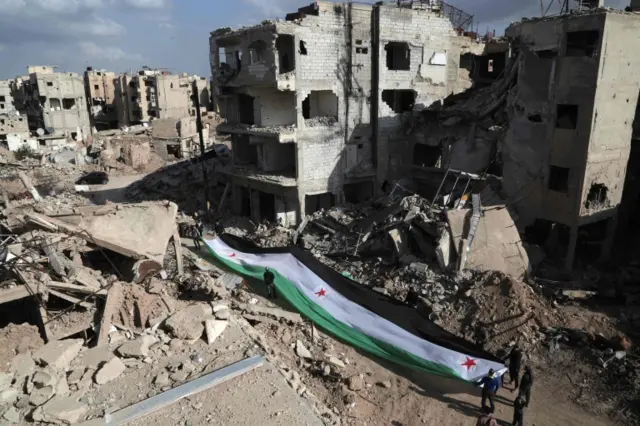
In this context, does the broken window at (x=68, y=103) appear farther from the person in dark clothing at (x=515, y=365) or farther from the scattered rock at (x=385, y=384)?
the person in dark clothing at (x=515, y=365)

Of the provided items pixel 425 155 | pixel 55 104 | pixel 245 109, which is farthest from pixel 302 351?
pixel 55 104

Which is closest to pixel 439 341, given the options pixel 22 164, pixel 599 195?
pixel 599 195

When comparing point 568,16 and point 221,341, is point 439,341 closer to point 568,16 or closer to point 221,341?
point 221,341

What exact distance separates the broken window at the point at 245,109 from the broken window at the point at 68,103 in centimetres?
3896

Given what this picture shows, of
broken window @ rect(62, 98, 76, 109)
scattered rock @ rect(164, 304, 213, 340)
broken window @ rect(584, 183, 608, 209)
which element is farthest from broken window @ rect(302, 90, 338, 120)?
broken window @ rect(62, 98, 76, 109)

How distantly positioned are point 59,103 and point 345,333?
55924mm

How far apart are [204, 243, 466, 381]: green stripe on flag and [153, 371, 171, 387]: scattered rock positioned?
5.89 metres

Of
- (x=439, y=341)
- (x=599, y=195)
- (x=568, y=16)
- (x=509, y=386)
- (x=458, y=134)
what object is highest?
(x=568, y=16)

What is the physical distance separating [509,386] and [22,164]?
43.7m

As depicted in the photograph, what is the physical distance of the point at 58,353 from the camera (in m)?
11.2

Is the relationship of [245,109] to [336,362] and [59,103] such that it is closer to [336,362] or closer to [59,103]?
[336,362]

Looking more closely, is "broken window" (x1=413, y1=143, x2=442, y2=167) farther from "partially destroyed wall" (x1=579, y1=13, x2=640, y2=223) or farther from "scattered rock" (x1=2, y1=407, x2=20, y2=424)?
"scattered rock" (x1=2, y1=407, x2=20, y2=424)

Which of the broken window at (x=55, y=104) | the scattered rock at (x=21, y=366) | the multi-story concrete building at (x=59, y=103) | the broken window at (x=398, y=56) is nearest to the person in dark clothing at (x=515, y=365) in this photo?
the scattered rock at (x=21, y=366)

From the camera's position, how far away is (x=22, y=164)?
40781 mm
